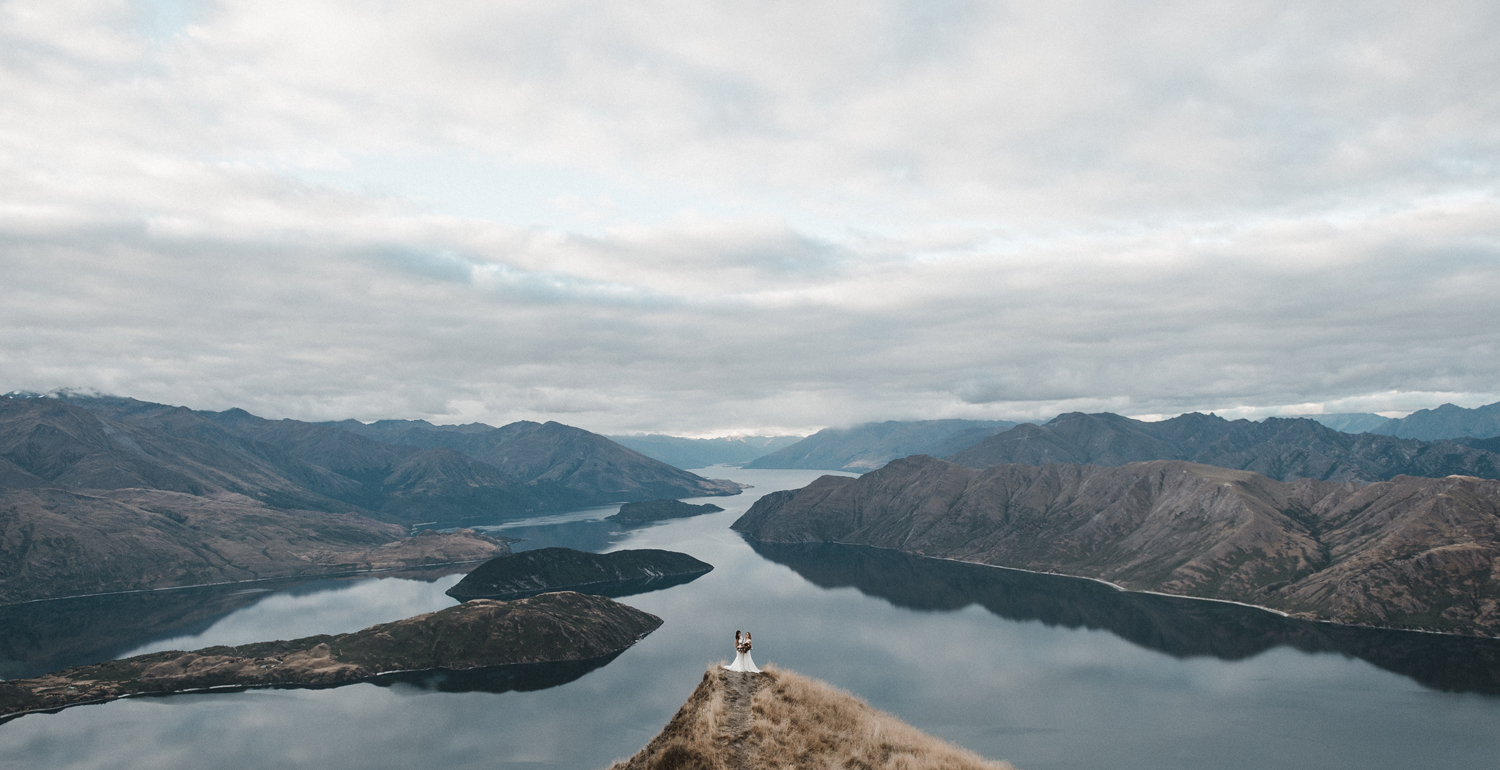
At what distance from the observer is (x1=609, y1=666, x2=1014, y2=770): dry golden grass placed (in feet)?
122

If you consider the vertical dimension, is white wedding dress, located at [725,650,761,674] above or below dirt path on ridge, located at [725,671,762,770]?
above

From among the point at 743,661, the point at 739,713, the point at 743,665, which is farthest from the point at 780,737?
the point at 743,661

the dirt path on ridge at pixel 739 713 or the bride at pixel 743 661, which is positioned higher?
the bride at pixel 743 661

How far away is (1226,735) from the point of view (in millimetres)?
156500

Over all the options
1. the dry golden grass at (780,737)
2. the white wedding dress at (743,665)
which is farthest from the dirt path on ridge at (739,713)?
the white wedding dress at (743,665)

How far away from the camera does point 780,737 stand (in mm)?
38375

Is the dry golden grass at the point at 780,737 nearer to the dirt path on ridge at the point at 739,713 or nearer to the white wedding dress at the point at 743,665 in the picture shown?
the dirt path on ridge at the point at 739,713

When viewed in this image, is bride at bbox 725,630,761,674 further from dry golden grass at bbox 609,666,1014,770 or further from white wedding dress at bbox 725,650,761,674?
dry golden grass at bbox 609,666,1014,770

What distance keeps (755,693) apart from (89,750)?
18757 cm

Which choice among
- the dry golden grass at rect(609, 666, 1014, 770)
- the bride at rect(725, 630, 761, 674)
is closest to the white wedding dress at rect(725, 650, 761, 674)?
the bride at rect(725, 630, 761, 674)

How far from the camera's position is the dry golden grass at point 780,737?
37125 millimetres

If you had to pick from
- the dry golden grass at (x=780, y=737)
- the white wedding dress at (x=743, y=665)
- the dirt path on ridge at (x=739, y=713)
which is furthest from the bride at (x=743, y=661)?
the dry golden grass at (x=780, y=737)

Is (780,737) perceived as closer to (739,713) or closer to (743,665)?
(739,713)

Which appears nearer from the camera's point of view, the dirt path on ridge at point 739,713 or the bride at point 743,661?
the dirt path on ridge at point 739,713
